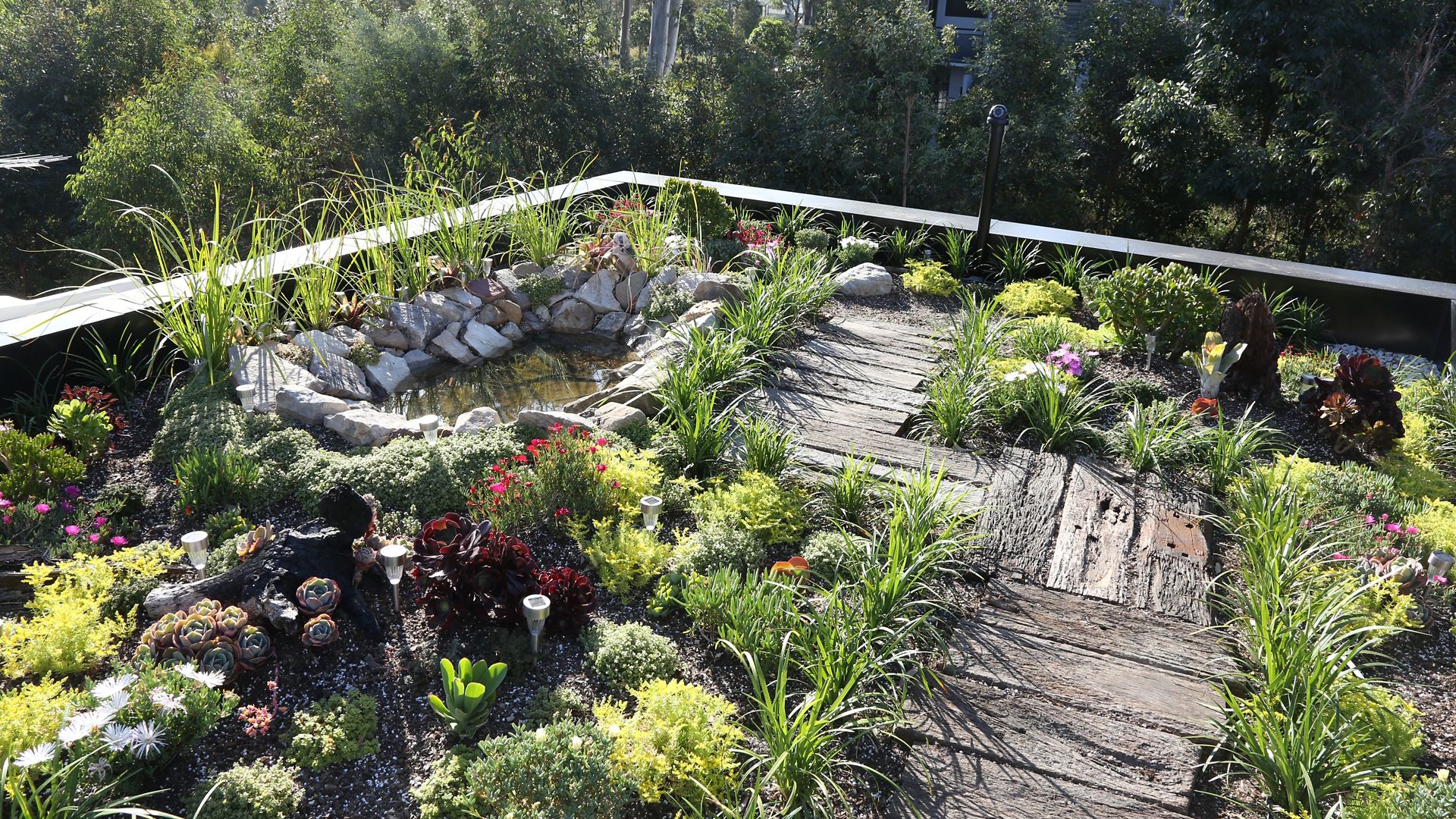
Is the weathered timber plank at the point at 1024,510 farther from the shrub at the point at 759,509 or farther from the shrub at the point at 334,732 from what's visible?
the shrub at the point at 334,732

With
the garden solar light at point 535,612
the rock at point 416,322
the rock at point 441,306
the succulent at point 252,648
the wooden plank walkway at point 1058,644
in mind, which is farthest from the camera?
the rock at point 441,306

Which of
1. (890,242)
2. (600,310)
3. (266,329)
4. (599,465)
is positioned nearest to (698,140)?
(890,242)

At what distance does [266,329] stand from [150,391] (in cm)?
61

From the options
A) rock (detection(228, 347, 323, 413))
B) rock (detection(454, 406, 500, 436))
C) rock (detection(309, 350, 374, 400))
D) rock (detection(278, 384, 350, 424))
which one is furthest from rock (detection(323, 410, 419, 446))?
rock (detection(309, 350, 374, 400))

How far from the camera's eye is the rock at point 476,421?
426cm

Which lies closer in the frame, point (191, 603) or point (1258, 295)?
point (191, 603)

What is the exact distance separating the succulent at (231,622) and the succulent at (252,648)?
2 cm

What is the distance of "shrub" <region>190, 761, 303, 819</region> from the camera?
232 cm

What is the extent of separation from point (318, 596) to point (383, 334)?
8.68ft

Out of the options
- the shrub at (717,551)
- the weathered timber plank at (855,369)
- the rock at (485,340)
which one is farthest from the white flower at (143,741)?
the weathered timber plank at (855,369)

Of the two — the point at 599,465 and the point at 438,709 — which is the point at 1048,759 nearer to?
the point at 438,709

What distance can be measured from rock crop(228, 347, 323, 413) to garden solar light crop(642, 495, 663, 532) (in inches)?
77.7

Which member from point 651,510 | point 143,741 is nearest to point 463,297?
point 651,510

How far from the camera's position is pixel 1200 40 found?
9781mm
